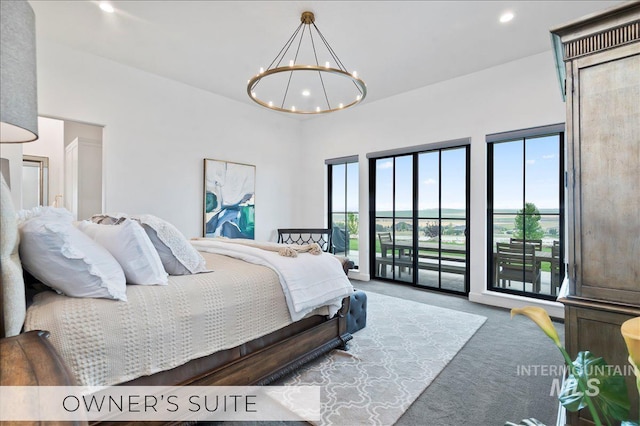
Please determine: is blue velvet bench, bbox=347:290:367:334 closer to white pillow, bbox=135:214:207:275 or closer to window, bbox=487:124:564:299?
white pillow, bbox=135:214:207:275

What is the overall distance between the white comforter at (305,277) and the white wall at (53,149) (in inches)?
165

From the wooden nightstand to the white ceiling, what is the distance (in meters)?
2.97

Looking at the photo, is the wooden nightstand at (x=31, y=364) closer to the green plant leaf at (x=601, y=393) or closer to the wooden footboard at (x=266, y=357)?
the wooden footboard at (x=266, y=357)

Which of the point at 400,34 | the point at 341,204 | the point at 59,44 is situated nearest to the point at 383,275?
the point at 341,204

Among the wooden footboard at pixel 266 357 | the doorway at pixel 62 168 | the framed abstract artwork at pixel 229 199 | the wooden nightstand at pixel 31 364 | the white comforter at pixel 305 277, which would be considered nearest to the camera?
the wooden nightstand at pixel 31 364

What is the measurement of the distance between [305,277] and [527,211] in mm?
3189

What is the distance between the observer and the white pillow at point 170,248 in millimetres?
1784

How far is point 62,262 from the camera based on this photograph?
1302mm

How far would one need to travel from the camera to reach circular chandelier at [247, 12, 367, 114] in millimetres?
3148

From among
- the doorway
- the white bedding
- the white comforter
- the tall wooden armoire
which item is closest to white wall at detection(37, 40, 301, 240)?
the doorway

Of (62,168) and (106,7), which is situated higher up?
(106,7)

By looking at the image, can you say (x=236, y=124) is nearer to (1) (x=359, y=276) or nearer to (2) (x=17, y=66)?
(1) (x=359, y=276)

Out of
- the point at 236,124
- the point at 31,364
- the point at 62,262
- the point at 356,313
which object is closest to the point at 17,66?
the point at 31,364

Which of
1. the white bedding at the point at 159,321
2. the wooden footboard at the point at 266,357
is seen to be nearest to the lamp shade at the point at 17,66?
the white bedding at the point at 159,321
